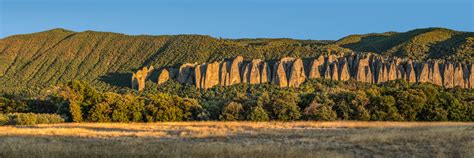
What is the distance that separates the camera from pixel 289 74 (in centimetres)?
13250

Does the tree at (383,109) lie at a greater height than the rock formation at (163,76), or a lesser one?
lesser

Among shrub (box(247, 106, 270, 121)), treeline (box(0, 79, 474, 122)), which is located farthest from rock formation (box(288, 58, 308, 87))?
shrub (box(247, 106, 270, 121))

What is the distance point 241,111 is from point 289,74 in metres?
68.1

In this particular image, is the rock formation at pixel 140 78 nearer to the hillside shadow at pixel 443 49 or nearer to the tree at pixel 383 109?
the tree at pixel 383 109

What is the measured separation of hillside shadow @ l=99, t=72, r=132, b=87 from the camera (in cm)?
14329

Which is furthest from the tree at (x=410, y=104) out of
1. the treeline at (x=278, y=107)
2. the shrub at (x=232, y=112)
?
the shrub at (x=232, y=112)

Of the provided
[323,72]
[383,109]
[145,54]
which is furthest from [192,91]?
[383,109]

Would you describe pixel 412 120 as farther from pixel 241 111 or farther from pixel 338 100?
pixel 241 111

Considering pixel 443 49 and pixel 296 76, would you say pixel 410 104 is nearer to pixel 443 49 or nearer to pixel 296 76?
pixel 296 76

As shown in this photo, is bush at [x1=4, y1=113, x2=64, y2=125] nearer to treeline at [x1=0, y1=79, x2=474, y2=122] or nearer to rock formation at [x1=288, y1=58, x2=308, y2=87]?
treeline at [x1=0, y1=79, x2=474, y2=122]

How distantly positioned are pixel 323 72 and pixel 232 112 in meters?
76.8

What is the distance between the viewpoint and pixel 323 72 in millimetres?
138000

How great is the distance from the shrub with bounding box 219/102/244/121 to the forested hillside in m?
76.3

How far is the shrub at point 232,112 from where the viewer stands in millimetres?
64500
